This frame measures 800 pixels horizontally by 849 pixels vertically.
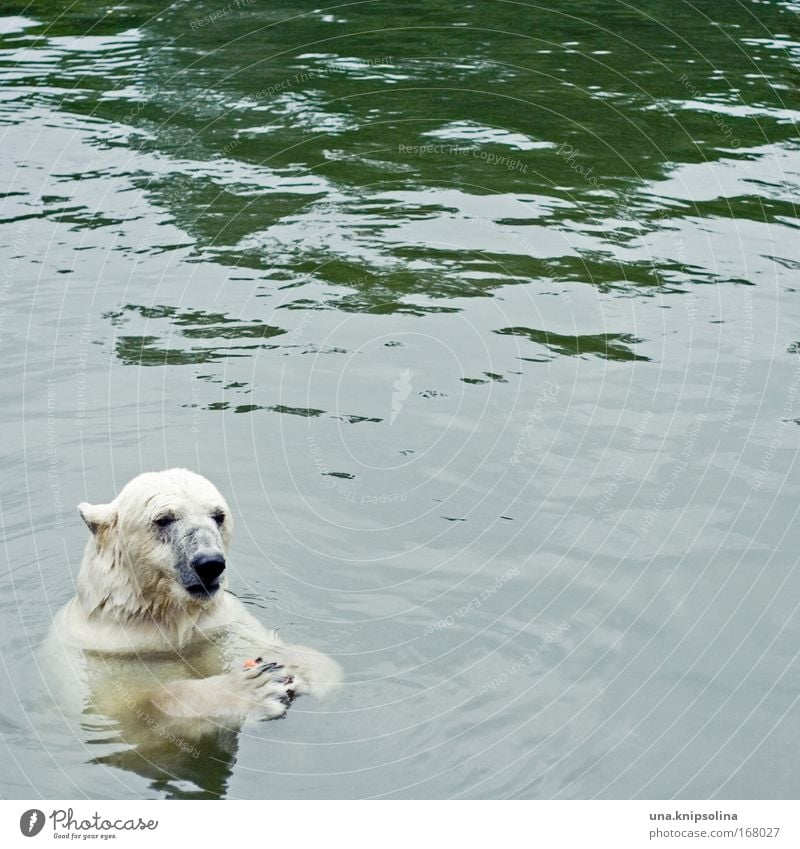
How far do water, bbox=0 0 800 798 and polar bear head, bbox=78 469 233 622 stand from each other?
89 cm

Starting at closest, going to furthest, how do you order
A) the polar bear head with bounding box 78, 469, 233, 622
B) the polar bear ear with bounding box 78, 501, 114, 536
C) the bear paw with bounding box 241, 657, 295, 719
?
1. the bear paw with bounding box 241, 657, 295, 719
2. the polar bear head with bounding box 78, 469, 233, 622
3. the polar bear ear with bounding box 78, 501, 114, 536

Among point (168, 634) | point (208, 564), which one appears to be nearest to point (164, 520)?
point (208, 564)

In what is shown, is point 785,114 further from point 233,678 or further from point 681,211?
point 233,678

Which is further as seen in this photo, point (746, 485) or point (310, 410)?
point (310, 410)

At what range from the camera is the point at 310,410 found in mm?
12680

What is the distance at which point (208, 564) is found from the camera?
8.38 m

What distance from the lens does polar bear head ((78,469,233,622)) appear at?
8531 millimetres

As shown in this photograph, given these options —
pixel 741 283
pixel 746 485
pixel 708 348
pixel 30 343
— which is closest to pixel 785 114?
pixel 741 283

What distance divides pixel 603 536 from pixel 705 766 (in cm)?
284

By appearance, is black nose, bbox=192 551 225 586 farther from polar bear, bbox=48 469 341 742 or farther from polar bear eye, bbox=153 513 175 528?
polar bear eye, bbox=153 513 175 528

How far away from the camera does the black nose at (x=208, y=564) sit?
836cm

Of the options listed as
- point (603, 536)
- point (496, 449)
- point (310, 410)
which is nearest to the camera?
point (603, 536)

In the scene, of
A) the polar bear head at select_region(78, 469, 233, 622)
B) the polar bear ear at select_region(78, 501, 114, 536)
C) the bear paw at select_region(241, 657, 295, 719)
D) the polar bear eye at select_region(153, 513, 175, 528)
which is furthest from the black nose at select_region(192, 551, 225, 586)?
the polar bear ear at select_region(78, 501, 114, 536)

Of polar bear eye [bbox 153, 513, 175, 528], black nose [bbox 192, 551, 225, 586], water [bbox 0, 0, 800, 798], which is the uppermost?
polar bear eye [bbox 153, 513, 175, 528]
